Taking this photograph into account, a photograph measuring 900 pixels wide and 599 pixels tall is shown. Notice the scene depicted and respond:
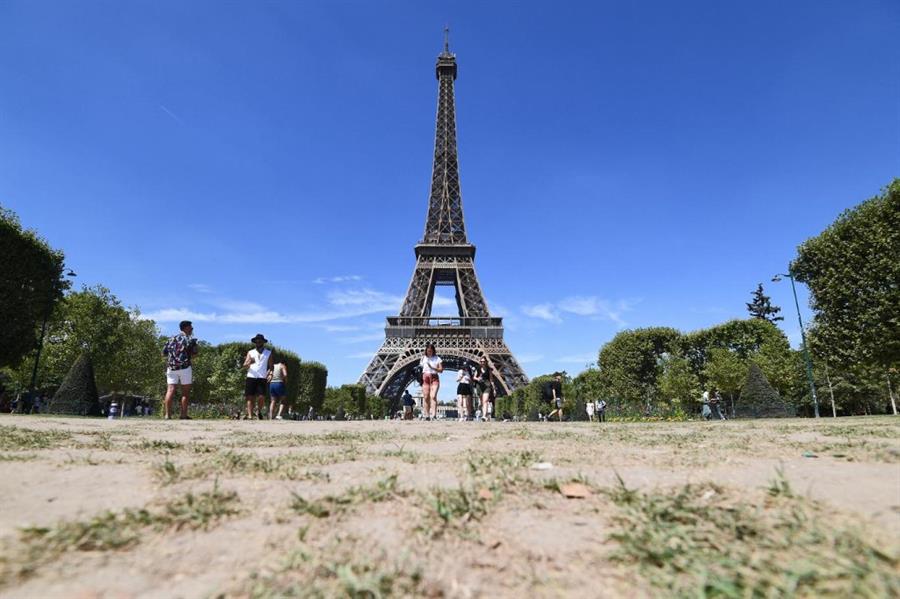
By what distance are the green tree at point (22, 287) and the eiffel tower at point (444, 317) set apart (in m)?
25.9

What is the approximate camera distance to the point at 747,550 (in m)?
1.70

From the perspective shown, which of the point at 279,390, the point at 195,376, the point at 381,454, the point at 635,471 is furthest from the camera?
the point at 195,376

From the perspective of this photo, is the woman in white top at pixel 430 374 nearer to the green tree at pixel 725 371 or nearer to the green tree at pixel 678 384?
the green tree at pixel 678 384

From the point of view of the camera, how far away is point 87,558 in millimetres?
1672

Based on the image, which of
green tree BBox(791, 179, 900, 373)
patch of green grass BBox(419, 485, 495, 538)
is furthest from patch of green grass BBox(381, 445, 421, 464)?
green tree BBox(791, 179, 900, 373)

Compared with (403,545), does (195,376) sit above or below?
above

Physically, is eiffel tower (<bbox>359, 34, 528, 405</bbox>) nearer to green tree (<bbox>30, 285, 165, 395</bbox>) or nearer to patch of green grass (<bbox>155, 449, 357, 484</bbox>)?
green tree (<bbox>30, 285, 165, 395</bbox>)

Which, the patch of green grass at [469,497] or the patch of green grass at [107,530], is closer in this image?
the patch of green grass at [107,530]

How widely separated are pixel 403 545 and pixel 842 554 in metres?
1.56

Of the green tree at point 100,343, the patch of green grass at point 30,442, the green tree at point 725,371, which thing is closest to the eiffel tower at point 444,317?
the green tree at point 725,371

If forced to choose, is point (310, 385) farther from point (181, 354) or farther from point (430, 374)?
point (181, 354)

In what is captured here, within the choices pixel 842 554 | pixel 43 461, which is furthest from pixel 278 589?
pixel 43 461

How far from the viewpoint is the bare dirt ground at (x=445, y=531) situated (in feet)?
4.92

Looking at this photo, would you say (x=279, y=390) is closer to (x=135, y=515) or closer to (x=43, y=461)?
(x=43, y=461)
